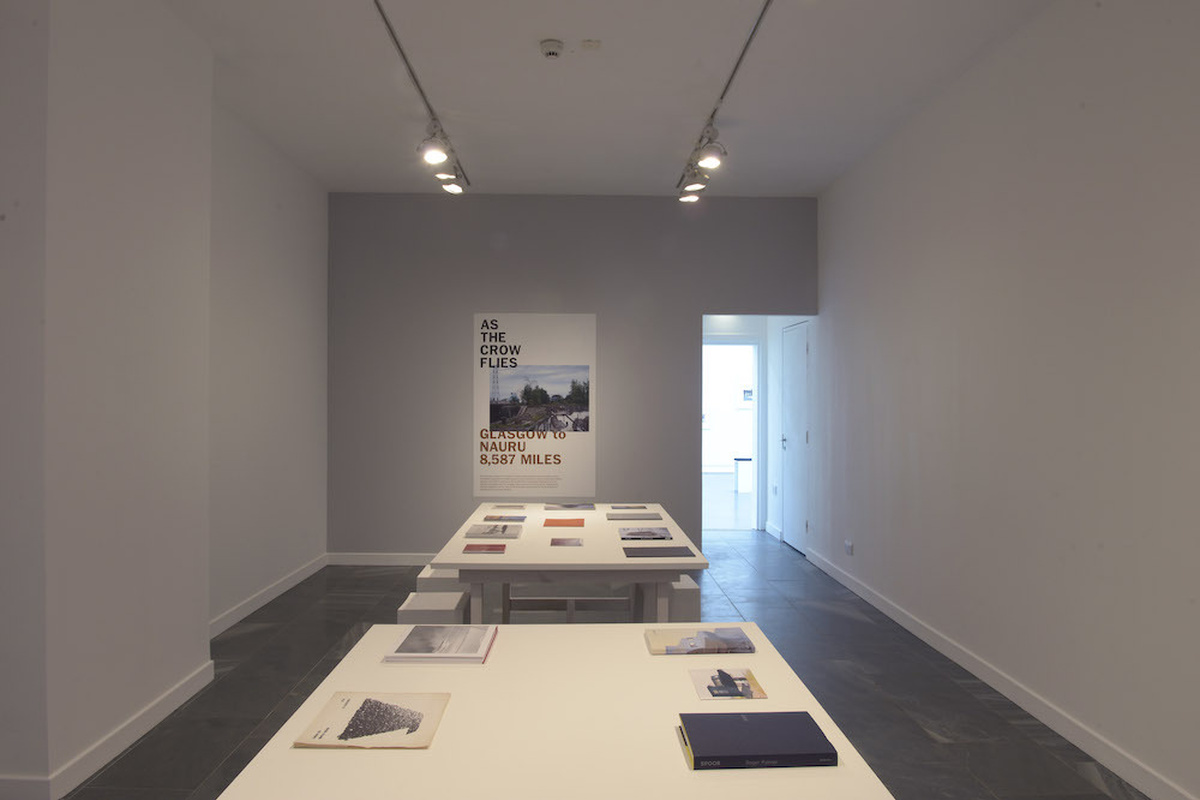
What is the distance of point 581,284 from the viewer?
684 cm

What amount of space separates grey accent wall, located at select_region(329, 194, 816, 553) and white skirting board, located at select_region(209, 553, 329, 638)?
15.6 inches

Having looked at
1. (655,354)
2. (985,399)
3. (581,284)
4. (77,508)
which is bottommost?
(77,508)

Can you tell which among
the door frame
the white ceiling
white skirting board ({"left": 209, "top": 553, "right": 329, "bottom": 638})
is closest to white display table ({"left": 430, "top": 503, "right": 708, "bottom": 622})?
white skirting board ({"left": 209, "top": 553, "right": 329, "bottom": 638})

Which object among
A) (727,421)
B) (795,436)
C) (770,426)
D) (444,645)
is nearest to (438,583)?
(444,645)

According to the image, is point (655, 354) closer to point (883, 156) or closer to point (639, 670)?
point (883, 156)

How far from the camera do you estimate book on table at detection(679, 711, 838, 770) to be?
147 cm

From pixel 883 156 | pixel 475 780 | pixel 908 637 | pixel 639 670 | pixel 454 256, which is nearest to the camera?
pixel 475 780

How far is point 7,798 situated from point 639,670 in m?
2.49

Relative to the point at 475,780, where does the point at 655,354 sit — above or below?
above

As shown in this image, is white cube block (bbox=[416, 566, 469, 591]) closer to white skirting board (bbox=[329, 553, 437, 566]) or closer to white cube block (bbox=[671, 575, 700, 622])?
white cube block (bbox=[671, 575, 700, 622])

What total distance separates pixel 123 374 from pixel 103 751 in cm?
154

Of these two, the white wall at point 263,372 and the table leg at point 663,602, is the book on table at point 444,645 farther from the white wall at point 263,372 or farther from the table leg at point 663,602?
the white wall at point 263,372

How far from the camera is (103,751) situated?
3041 mm

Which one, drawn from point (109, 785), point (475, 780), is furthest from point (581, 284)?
point (475, 780)
